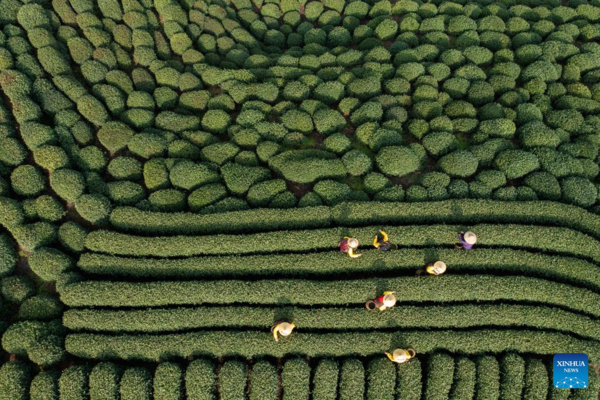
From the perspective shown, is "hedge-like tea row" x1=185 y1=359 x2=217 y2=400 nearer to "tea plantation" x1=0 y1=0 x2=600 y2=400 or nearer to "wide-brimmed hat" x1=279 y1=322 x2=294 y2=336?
"tea plantation" x1=0 y1=0 x2=600 y2=400

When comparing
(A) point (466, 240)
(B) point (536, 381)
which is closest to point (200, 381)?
(A) point (466, 240)

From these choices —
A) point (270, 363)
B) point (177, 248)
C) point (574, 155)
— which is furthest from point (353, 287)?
point (574, 155)

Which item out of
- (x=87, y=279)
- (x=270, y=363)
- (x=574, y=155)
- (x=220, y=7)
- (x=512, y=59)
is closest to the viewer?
(x=270, y=363)

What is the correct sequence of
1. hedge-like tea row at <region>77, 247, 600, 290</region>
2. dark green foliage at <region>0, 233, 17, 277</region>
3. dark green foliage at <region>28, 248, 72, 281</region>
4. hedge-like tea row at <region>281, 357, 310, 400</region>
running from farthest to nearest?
hedge-like tea row at <region>77, 247, 600, 290</region> → dark green foliage at <region>0, 233, 17, 277</region> → dark green foliage at <region>28, 248, 72, 281</region> → hedge-like tea row at <region>281, 357, 310, 400</region>

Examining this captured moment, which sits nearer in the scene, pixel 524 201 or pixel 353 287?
pixel 353 287

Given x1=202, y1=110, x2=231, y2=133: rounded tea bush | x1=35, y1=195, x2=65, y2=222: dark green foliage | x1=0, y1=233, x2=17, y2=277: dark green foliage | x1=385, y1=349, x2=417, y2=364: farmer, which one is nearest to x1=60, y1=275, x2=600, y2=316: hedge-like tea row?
x1=385, y1=349, x2=417, y2=364: farmer

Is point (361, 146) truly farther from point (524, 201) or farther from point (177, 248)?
point (177, 248)

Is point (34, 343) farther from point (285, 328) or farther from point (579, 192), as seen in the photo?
point (579, 192)
